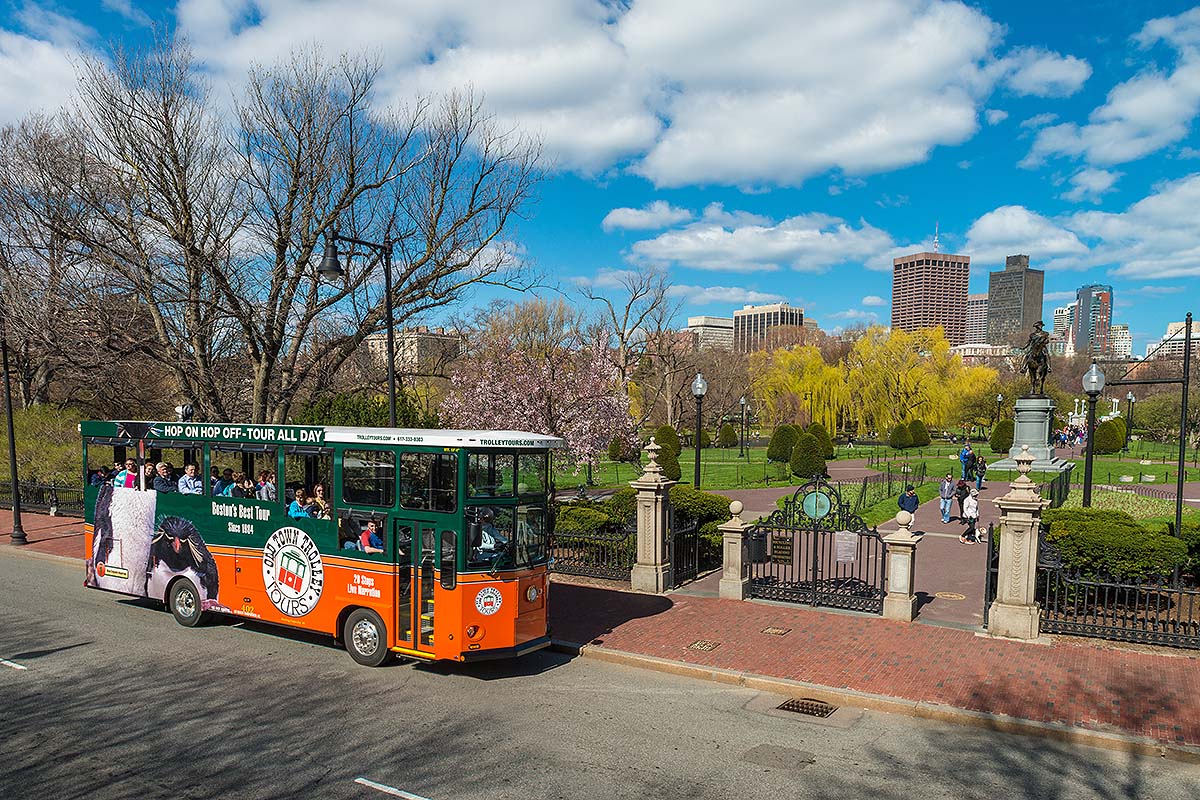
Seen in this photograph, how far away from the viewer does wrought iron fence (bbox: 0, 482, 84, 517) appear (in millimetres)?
27484

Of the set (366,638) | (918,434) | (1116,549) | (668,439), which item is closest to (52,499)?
(366,638)

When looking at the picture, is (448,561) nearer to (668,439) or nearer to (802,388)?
(668,439)

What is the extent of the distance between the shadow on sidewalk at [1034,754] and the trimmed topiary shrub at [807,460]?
26.8 meters

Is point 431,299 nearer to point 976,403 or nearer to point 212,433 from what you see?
point 212,433

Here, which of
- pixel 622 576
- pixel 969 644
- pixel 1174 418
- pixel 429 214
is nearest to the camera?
pixel 969 644

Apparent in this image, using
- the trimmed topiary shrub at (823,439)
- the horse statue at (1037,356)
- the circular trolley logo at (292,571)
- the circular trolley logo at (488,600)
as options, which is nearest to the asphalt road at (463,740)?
the circular trolley logo at (292,571)

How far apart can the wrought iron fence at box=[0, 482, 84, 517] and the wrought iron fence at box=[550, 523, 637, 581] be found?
19.8 m

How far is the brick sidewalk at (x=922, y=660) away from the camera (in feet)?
30.3

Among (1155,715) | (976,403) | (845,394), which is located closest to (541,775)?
(1155,715)

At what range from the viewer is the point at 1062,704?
934 cm

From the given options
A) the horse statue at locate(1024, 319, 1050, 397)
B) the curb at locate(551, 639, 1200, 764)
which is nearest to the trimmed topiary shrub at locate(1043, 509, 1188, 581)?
the curb at locate(551, 639, 1200, 764)

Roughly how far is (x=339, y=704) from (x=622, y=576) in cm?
765

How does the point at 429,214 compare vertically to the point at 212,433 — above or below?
above

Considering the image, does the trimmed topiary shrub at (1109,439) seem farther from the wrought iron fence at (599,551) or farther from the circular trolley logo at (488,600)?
the circular trolley logo at (488,600)
